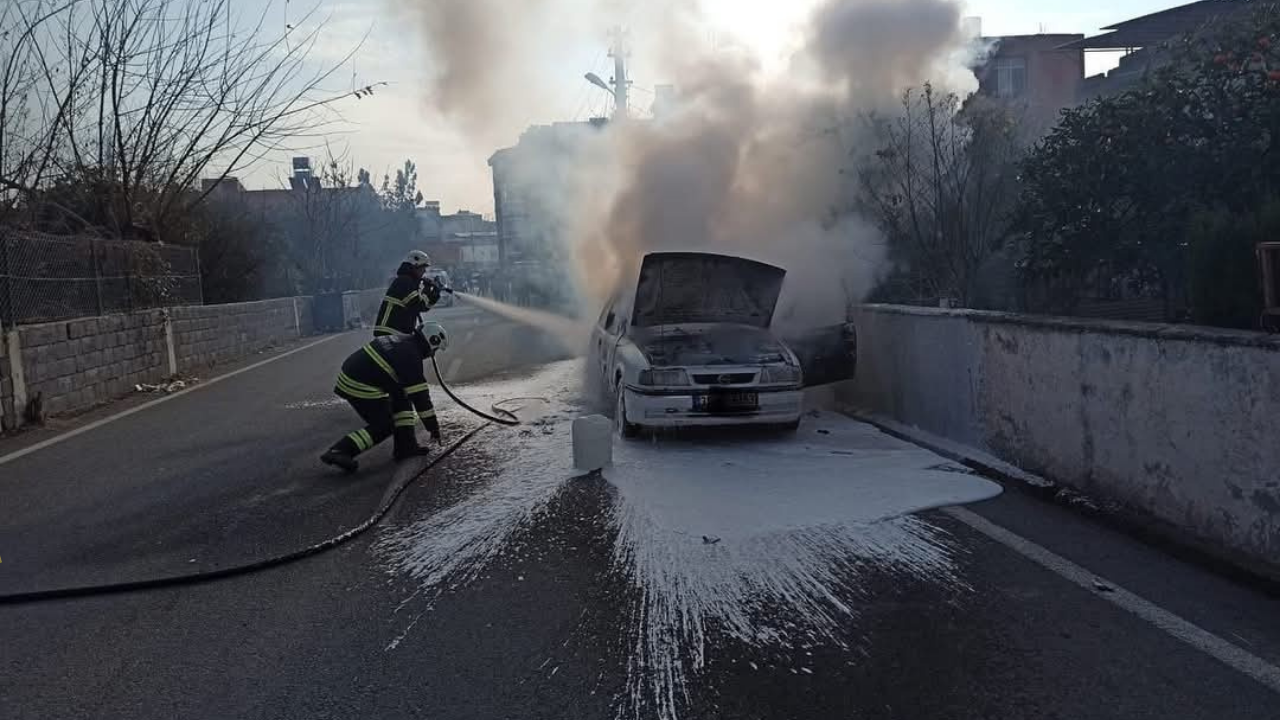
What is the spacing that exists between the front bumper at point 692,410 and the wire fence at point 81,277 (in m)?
6.79

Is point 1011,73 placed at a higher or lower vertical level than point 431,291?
higher

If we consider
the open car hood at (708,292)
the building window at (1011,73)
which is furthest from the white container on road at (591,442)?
the building window at (1011,73)

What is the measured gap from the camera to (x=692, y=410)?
7.66 m

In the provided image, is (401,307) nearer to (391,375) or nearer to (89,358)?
(391,375)

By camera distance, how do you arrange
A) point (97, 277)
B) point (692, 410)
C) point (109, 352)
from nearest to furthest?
point (692, 410)
point (109, 352)
point (97, 277)

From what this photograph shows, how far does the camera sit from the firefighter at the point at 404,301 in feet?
26.6

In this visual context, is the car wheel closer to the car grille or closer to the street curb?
the car grille

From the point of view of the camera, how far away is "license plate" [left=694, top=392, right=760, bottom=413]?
767 cm

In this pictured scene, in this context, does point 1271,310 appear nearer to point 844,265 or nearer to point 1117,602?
point 1117,602

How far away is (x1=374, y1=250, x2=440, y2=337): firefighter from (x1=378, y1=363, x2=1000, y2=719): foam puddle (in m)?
1.28

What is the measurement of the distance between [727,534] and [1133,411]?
228 centimetres

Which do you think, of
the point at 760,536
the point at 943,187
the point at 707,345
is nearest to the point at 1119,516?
the point at 760,536

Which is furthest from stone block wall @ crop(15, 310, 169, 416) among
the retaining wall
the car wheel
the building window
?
the building window

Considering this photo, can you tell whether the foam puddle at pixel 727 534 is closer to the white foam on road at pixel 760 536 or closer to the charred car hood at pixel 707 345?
the white foam on road at pixel 760 536
